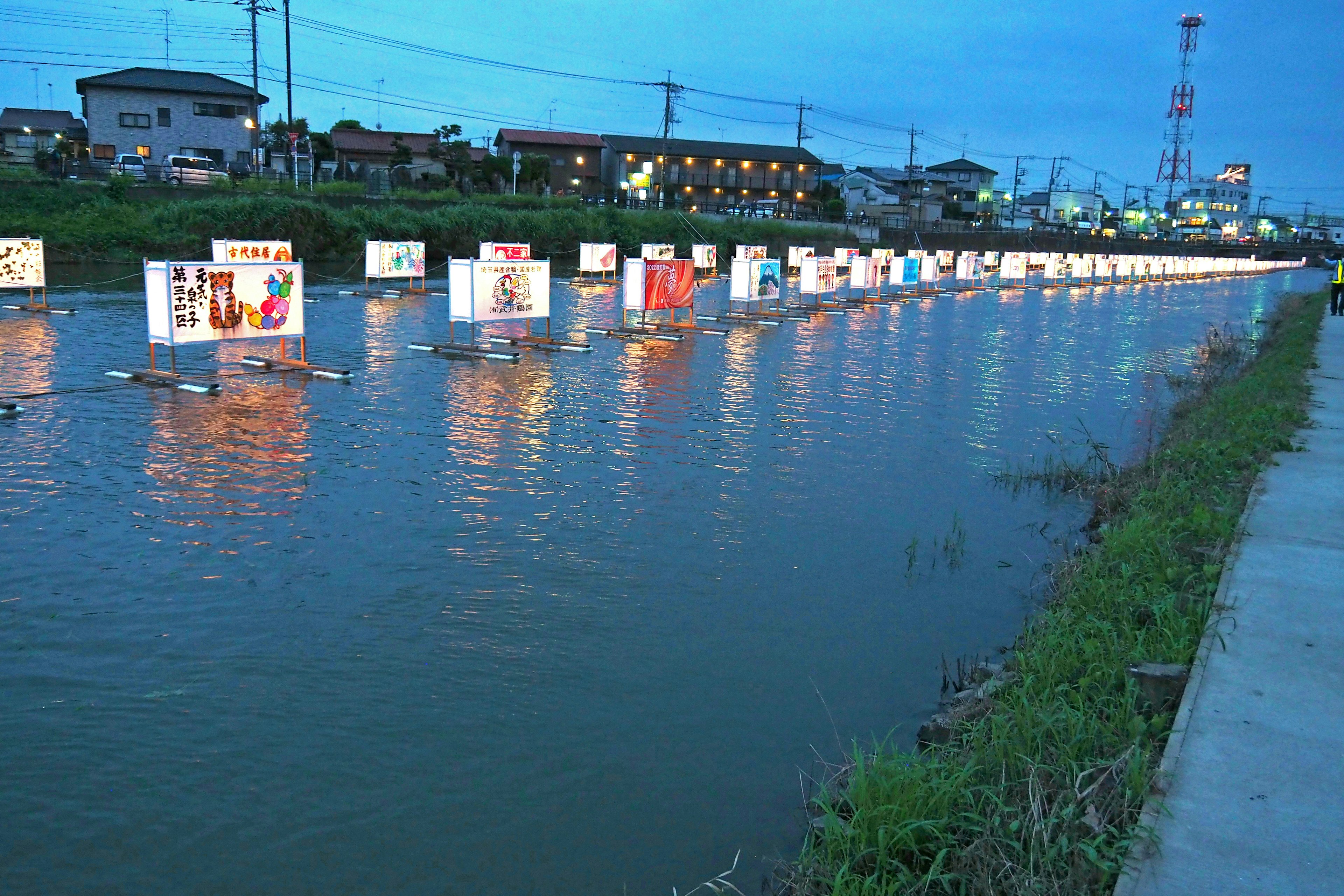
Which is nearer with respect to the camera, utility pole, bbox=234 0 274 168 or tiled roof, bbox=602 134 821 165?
utility pole, bbox=234 0 274 168

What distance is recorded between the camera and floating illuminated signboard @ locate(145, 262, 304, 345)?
1642 centimetres

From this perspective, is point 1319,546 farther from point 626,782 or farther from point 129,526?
point 129,526

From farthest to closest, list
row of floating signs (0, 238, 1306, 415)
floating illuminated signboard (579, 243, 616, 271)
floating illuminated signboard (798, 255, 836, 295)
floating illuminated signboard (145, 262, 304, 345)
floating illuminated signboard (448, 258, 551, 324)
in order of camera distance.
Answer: floating illuminated signboard (579, 243, 616, 271) → floating illuminated signboard (798, 255, 836, 295) → floating illuminated signboard (448, 258, 551, 324) → row of floating signs (0, 238, 1306, 415) → floating illuminated signboard (145, 262, 304, 345)

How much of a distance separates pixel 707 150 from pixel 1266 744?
94795 mm

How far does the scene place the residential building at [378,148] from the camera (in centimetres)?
7344

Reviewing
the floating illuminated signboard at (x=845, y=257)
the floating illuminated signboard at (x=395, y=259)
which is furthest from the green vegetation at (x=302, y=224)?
the floating illuminated signboard at (x=395, y=259)

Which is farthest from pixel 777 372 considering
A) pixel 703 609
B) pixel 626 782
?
pixel 626 782

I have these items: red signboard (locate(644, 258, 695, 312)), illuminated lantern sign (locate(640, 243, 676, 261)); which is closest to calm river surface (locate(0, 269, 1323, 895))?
red signboard (locate(644, 258, 695, 312))

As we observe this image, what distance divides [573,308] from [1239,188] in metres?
197

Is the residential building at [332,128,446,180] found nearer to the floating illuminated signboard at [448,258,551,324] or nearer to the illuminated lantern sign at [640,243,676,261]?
the illuminated lantern sign at [640,243,676,261]

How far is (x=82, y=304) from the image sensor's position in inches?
1098

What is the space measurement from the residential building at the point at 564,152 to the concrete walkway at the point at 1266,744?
81250 millimetres

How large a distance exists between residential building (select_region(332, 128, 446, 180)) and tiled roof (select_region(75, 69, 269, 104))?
11.2m

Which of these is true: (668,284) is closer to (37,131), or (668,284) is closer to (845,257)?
(845,257)
